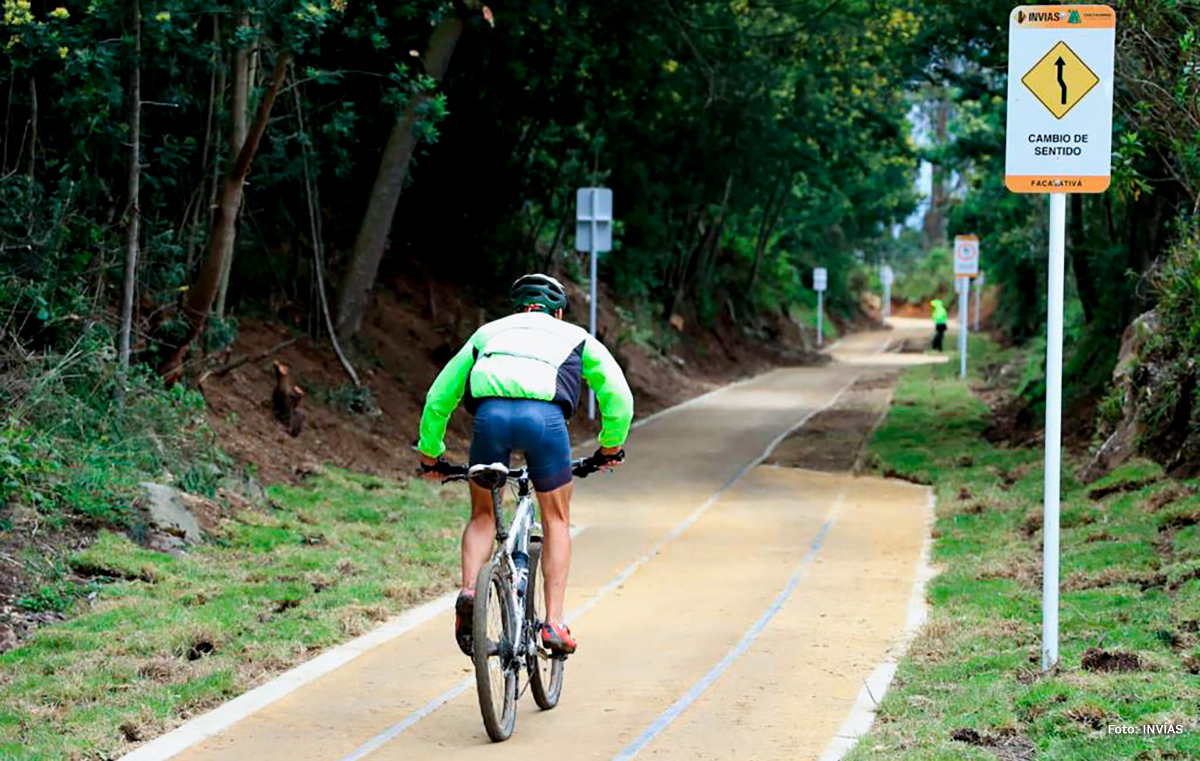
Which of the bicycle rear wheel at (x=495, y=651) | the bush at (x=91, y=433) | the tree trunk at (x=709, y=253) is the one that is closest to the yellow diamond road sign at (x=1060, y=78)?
the bicycle rear wheel at (x=495, y=651)

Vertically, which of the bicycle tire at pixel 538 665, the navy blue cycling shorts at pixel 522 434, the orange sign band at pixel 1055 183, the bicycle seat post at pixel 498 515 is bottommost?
the bicycle tire at pixel 538 665

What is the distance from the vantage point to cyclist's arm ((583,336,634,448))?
7.49m

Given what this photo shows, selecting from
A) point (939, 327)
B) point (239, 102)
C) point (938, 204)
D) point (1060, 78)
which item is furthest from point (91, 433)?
point (938, 204)

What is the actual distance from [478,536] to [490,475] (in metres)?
0.53

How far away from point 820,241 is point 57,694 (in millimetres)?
54003

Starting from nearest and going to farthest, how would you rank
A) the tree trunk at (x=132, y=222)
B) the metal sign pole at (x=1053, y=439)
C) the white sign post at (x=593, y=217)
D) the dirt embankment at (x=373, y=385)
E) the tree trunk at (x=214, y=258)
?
1. the metal sign pole at (x=1053, y=439)
2. the tree trunk at (x=132, y=222)
3. the tree trunk at (x=214, y=258)
4. the dirt embankment at (x=373, y=385)
5. the white sign post at (x=593, y=217)

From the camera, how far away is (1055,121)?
827 cm

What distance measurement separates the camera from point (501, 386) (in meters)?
7.37

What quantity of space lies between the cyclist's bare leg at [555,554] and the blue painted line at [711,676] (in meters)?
0.70

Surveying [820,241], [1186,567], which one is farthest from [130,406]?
[820,241]

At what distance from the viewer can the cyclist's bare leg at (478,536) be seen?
7512 millimetres

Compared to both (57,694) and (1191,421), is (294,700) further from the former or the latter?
(1191,421)

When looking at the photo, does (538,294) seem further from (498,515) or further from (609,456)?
(498,515)

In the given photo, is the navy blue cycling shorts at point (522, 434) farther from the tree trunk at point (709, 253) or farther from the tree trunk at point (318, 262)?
the tree trunk at point (709, 253)
